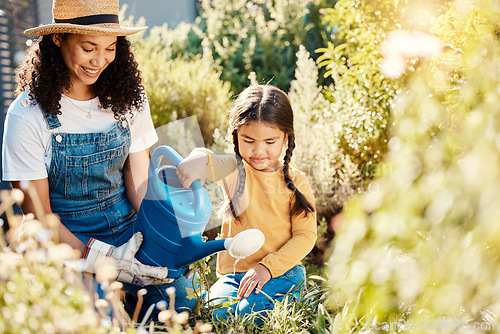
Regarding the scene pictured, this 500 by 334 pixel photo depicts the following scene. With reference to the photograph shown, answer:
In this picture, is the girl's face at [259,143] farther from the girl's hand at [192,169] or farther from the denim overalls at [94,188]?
the denim overalls at [94,188]

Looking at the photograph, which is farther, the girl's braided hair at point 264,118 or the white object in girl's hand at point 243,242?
the girl's braided hair at point 264,118

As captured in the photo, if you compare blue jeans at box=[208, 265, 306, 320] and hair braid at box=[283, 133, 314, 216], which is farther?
hair braid at box=[283, 133, 314, 216]

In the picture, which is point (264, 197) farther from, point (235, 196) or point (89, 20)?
point (89, 20)

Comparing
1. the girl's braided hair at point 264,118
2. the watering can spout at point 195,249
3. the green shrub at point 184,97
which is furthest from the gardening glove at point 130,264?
the green shrub at point 184,97

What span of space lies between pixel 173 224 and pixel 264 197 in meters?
0.61

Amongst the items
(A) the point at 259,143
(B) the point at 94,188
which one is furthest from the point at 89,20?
(A) the point at 259,143

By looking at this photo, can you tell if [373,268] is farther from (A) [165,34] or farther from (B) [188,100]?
(A) [165,34]

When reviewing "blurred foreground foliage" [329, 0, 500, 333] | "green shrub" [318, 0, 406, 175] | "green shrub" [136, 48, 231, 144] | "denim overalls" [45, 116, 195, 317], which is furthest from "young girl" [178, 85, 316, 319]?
"green shrub" [136, 48, 231, 144]

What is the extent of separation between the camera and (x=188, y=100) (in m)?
4.52

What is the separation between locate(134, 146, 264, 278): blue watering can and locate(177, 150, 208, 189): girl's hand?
4cm

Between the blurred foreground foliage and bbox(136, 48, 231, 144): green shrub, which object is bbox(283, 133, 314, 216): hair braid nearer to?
the blurred foreground foliage

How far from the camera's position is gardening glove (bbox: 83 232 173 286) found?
1739 mm

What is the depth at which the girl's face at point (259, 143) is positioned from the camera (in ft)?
6.53

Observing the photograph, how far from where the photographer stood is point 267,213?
2.14m
